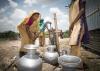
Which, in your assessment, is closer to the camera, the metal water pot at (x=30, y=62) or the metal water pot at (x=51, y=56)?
the metal water pot at (x=30, y=62)

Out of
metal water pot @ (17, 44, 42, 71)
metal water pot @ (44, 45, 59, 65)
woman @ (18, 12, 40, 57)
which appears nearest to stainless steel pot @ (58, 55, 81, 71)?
metal water pot @ (17, 44, 42, 71)

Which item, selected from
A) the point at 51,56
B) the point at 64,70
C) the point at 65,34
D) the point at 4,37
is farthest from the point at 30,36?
the point at 65,34

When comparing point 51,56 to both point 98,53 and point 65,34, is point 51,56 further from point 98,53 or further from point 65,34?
point 65,34

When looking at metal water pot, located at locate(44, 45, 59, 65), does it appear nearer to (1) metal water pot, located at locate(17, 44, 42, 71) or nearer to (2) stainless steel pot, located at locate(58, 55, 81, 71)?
(1) metal water pot, located at locate(17, 44, 42, 71)

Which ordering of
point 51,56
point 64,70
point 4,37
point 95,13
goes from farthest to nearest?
point 4,37
point 95,13
point 51,56
point 64,70

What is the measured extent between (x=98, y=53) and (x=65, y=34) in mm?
12022

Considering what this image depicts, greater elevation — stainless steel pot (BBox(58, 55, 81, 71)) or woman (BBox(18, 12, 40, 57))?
woman (BBox(18, 12, 40, 57))

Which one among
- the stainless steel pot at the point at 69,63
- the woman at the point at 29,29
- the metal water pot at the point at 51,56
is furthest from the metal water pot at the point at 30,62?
the woman at the point at 29,29

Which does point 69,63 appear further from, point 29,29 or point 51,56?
point 29,29

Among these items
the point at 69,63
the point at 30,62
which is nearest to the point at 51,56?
the point at 30,62

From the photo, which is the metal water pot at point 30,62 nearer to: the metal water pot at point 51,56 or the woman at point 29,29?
the metal water pot at point 51,56

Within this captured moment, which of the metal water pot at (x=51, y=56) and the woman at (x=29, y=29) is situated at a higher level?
the woman at (x=29, y=29)

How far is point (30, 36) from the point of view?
7.88 m

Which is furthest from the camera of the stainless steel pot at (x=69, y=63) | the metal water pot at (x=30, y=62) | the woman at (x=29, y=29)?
the woman at (x=29, y=29)
